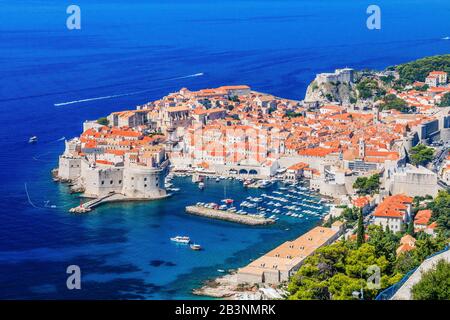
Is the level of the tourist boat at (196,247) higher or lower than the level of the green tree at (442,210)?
lower

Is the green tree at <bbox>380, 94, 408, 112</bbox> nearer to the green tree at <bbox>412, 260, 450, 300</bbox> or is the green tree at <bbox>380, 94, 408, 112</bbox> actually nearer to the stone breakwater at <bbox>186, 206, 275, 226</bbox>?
the stone breakwater at <bbox>186, 206, 275, 226</bbox>

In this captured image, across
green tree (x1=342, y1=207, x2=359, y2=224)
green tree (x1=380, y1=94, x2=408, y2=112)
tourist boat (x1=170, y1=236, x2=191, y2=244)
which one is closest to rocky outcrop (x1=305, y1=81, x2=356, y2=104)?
green tree (x1=380, y1=94, x2=408, y2=112)

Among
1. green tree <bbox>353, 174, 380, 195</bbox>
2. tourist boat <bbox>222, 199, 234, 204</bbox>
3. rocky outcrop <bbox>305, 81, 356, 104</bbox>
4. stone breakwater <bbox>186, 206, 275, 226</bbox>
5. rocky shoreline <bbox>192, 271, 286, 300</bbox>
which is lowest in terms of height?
rocky shoreline <bbox>192, 271, 286, 300</bbox>

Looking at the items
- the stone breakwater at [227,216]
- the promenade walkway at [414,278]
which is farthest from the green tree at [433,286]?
the stone breakwater at [227,216]

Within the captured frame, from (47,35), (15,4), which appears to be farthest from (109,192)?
(15,4)

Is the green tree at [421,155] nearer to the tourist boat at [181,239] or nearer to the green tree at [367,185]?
the green tree at [367,185]

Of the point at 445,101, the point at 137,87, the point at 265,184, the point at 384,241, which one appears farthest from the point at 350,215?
the point at 137,87
